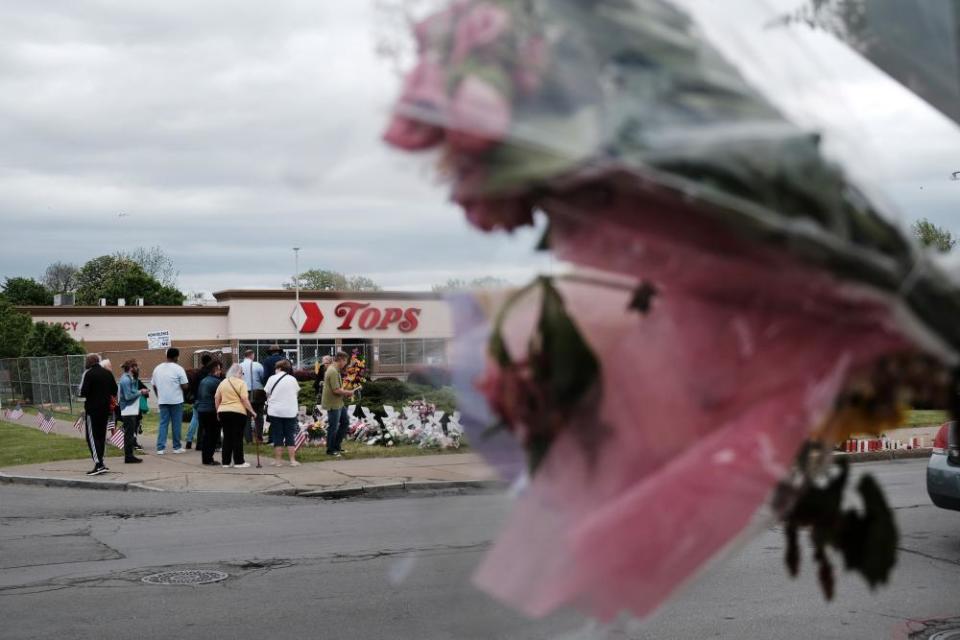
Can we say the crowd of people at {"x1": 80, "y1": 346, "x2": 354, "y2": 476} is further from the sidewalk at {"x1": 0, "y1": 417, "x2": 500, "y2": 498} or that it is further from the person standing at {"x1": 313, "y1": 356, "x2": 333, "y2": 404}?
the sidewalk at {"x1": 0, "y1": 417, "x2": 500, "y2": 498}

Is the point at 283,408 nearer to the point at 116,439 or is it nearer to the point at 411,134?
the point at 116,439

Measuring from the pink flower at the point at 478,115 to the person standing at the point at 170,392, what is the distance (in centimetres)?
1559

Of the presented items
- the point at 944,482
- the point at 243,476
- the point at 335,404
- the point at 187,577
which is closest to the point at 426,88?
the point at 187,577

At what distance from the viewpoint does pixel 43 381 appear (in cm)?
2997

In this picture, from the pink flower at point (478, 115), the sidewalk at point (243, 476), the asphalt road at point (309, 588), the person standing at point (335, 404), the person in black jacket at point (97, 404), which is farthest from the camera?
the person in black jacket at point (97, 404)

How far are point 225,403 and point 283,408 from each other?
78 cm

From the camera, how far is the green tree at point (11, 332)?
39438mm

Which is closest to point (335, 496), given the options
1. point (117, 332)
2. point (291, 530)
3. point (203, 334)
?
point (291, 530)

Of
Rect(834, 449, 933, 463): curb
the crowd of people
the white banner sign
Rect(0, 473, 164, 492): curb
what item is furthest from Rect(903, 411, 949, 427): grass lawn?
the white banner sign

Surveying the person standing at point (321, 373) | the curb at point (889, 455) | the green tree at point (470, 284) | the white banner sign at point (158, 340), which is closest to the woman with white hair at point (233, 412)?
the person standing at point (321, 373)

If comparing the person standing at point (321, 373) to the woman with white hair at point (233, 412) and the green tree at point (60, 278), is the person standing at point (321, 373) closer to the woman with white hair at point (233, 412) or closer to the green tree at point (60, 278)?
the woman with white hair at point (233, 412)

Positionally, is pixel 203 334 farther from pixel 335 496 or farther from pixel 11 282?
pixel 11 282

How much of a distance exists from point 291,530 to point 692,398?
8923 millimetres

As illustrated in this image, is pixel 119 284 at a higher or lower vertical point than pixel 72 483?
higher
